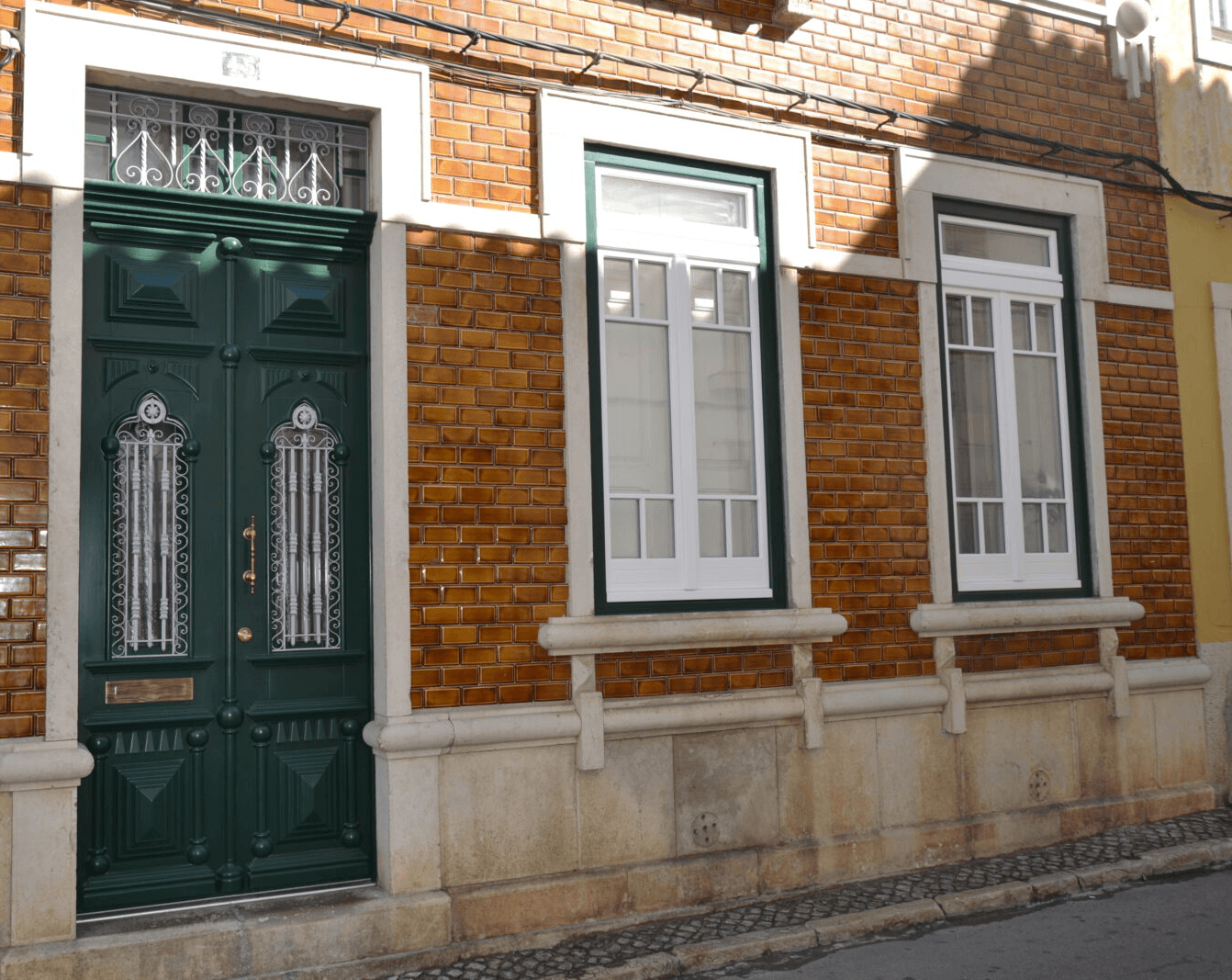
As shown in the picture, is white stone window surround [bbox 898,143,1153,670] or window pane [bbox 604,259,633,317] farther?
white stone window surround [bbox 898,143,1153,670]

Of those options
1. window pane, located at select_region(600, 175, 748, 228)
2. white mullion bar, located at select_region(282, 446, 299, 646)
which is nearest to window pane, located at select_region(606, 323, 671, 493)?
window pane, located at select_region(600, 175, 748, 228)

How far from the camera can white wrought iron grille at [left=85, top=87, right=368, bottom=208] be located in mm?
5258

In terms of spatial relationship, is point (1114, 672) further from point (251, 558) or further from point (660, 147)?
point (251, 558)

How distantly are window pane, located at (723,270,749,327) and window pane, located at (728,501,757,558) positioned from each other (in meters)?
0.97

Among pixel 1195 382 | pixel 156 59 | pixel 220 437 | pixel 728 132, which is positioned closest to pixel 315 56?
pixel 156 59

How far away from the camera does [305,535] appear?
18.1 feet

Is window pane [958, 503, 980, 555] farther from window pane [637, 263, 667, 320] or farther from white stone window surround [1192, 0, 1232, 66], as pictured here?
white stone window surround [1192, 0, 1232, 66]

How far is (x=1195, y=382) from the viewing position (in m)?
7.89

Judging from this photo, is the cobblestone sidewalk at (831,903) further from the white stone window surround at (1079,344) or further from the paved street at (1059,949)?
the white stone window surround at (1079,344)

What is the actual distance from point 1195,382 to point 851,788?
147 inches

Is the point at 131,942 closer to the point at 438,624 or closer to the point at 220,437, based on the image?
the point at 438,624

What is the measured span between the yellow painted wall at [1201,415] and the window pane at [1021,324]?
1.15m

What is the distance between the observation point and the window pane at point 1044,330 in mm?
7492

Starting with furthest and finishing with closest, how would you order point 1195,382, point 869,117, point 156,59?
point 1195,382 → point 869,117 → point 156,59
